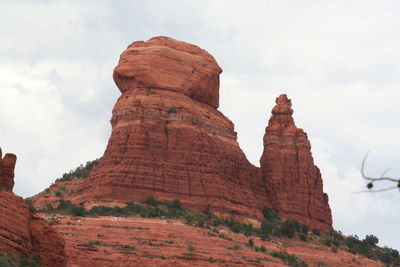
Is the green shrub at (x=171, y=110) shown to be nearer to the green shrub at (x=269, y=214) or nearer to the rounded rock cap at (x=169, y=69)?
the rounded rock cap at (x=169, y=69)

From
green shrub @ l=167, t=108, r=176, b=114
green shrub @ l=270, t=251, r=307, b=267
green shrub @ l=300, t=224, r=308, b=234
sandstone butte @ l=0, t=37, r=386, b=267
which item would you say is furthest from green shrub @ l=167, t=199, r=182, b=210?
green shrub @ l=300, t=224, r=308, b=234

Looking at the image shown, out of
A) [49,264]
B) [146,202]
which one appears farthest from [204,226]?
[49,264]

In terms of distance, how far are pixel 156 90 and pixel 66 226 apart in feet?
88.0

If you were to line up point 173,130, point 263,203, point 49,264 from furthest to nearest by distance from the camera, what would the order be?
point 263,203 → point 173,130 → point 49,264

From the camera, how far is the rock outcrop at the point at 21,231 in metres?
54.3

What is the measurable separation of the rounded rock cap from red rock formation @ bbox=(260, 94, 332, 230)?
8.71 m

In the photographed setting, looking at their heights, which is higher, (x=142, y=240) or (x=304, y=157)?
(x=304, y=157)

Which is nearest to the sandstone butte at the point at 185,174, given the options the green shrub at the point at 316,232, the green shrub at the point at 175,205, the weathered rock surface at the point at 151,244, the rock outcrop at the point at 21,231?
the weathered rock surface at the point at 151,244

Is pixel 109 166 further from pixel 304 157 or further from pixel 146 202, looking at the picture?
pixel 304 157

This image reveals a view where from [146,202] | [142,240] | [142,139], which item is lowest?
[142,240]

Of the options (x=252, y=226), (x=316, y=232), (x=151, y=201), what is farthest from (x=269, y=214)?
(x=151, y=201)

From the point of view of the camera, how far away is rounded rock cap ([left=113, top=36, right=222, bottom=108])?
347 feet

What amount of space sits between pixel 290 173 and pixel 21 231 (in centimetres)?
6125

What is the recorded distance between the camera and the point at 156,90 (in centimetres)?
10519
